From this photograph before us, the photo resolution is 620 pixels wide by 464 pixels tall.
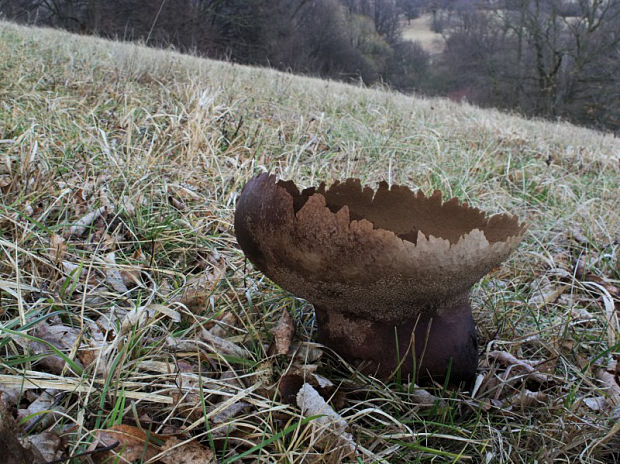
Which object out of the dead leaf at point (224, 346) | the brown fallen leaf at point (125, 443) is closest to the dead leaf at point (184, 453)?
the brown fallen leaf at point (125, 443)

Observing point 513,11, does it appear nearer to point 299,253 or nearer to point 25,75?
point 25,75

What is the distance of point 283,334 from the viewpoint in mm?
1312

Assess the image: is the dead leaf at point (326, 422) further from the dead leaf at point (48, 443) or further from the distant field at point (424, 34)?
the distant field at point (424, 34)

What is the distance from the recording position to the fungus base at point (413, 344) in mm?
1126

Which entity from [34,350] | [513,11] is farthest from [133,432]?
[513,11]

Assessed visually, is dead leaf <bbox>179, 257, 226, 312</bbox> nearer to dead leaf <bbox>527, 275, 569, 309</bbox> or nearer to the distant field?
dead leaf <bbox>527, 275, 569, 309</bbox>

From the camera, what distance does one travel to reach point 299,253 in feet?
3.10

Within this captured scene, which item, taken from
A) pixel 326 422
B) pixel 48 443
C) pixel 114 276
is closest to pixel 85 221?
pixel 114 276

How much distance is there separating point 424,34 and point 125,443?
51.6 metres

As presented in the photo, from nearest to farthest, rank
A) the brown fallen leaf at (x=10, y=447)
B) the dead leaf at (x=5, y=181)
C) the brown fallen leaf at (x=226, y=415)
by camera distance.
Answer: the brown fallen leaf at (x=10, y=447)
the brown fallen leaf at (x=226, y=415)
the dead leaf at (x=5, y=181)

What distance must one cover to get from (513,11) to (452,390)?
1992cm

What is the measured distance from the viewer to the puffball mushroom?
90cm

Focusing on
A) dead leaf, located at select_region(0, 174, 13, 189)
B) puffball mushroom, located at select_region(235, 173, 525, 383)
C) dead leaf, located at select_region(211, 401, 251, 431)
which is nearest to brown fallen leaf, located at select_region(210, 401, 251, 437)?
dead leaf, located at select_region(211, 401, 251, 431)

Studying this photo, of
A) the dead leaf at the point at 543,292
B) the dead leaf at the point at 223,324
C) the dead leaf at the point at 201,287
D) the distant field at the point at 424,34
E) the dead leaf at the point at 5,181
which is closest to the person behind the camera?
the dead leaf at the point at 223,324
